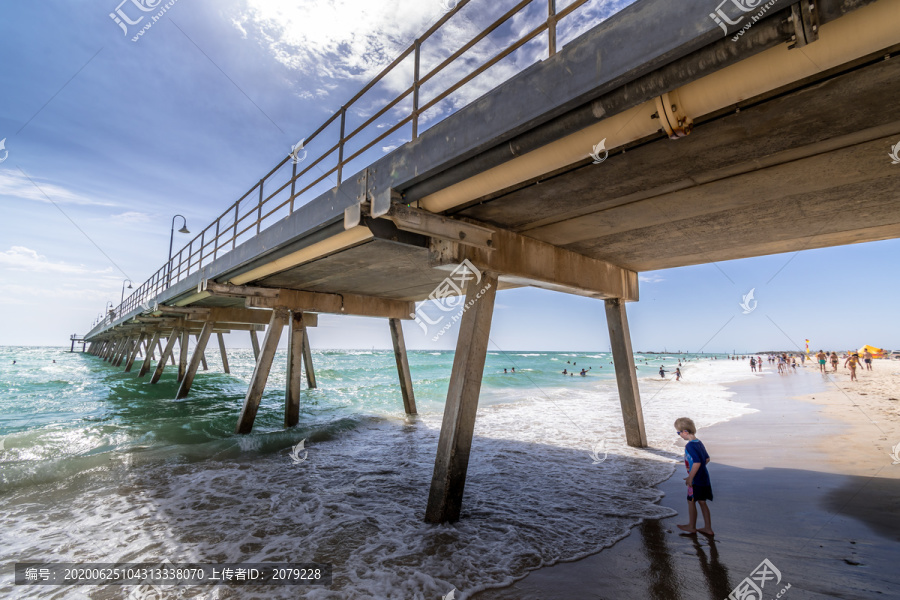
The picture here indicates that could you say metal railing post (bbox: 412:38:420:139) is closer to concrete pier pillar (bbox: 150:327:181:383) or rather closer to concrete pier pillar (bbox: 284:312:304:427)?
concrete pier pillar (bbox: 284:312:304:427)

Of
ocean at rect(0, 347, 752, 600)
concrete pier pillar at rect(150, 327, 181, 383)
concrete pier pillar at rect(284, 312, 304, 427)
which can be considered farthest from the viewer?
concrete pier pillar at rect(150, 327, 181, 383)

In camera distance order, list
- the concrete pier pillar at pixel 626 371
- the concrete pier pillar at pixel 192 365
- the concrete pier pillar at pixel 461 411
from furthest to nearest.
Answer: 1. the concrete pier pillar at pixel 192 365
2. the concrete pier pillar at pixel 626 371
3. the concrete pier pillar at pixel 461 411

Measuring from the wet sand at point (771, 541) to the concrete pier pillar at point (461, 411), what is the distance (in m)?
1.55

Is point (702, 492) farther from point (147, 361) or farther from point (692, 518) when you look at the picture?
point (147, 361)

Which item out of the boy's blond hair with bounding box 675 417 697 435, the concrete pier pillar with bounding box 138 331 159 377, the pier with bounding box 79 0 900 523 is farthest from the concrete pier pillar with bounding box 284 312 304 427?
the concrete pier pillar with bounding box 138 331 159 377

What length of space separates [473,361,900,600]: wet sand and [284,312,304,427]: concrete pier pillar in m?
9.43

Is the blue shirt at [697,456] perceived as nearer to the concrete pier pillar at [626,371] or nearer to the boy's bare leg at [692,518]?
the boy's bare leg at [692,518]

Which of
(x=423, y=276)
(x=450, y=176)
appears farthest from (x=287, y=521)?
(x=423, y=276)

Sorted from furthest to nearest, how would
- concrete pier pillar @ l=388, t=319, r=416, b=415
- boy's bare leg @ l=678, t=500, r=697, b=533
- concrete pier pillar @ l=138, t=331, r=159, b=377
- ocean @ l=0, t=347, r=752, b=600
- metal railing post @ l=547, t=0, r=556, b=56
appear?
concrete pier pillar @ l=138, t=331, r=159, b=377, concrete pier pillar @ l=388, t=319, r=416, b=415, boy's bare leg @ l=678, t=500, r=697, b=533, ocean @ l=0, t=347, r=752, b=600, metal railing post @ l=547, t=0, r=556, b=56

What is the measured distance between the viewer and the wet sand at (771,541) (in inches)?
134

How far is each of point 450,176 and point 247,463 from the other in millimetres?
7363

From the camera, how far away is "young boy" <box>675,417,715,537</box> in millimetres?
4207

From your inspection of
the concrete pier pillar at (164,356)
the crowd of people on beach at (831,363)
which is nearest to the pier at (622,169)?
the concrete pier pillar at (164,356)

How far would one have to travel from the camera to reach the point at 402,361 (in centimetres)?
1388
